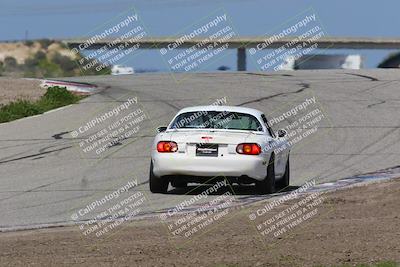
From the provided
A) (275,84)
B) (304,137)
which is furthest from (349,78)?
(304,137)

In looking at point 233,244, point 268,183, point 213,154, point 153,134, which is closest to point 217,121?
point 213,154

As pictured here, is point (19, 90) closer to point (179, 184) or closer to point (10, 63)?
point (179, 184)

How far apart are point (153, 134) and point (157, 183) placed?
25.9 ft

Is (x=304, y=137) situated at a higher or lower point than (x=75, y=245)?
lower

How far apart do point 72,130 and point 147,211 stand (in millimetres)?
11546

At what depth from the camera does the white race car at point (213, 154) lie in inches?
594

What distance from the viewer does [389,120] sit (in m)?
26.1

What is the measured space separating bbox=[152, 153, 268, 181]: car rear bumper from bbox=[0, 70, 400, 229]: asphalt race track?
403mm

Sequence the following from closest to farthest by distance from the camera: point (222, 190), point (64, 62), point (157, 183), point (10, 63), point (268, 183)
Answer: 1. point (268, 183)
2. point (157, 183)
3. point (222, 190)
4. point (64, 62)
5. point (10, 63)

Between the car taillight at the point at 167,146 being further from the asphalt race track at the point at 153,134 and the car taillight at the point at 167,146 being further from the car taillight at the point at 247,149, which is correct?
the car taillight at the point at 247,149

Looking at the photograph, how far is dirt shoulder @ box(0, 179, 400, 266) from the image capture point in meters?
9.35

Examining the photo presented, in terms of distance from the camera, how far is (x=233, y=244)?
10.3 meters

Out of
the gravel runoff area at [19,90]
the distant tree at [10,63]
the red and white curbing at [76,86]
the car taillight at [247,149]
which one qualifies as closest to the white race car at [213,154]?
the car taillight at [247,149]

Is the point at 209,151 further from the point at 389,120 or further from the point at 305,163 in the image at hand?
the point at 389,120
